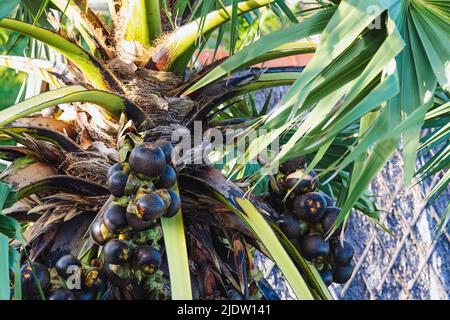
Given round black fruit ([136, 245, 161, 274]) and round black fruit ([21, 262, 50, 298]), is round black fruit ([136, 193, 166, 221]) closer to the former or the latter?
round black fruit ([136, 245, 161, 274])

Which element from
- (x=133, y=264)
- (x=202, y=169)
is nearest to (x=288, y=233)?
(x=202, y=169)

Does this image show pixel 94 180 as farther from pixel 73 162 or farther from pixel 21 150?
pixel 21 150

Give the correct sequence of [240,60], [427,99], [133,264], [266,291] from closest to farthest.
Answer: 1. [427,99]
2. [240,60]
3. [133,264]
4. [266,291]

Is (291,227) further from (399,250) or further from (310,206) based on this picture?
(399,250)

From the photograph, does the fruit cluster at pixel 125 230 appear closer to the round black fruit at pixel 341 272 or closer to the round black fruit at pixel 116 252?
the round black fruit at pixel 116 252

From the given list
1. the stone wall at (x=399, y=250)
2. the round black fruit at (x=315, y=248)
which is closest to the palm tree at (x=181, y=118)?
the round black fruit at (x=315, y=248)

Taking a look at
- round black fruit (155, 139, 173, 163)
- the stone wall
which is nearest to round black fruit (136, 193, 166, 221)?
round black fruit (155, 139, 173, 163)

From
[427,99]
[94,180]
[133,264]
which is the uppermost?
[94,180]
